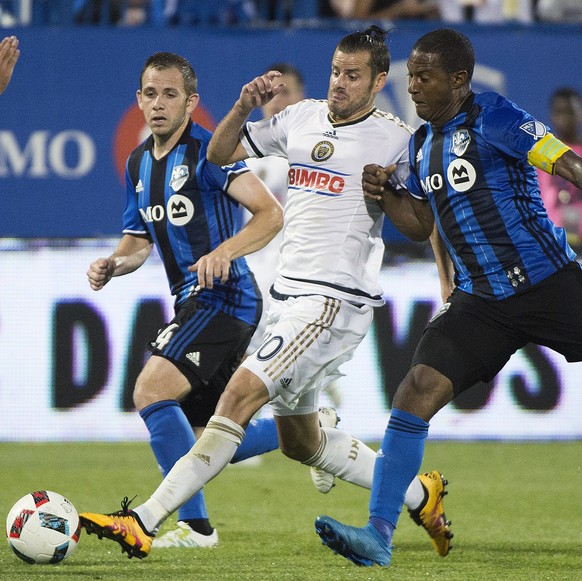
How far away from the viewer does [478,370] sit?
5109 mm

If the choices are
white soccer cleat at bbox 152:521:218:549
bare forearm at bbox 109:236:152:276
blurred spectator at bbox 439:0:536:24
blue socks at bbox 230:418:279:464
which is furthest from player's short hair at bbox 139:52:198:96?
blurred spectator at bbox 439:0:536:24

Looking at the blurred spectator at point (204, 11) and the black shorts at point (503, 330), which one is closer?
the black shorts at point (503, 330)

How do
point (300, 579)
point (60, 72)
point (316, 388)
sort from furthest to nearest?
point (60, 72), point (316, 388), point (300, 579)

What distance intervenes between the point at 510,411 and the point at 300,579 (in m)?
5.36

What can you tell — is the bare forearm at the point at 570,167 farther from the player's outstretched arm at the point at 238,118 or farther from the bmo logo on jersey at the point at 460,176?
the player's outstretched arm at the point at 238,118

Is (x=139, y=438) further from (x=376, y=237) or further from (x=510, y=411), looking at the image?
(x=376, y=237)

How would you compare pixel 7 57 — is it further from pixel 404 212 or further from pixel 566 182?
pixel 566 182

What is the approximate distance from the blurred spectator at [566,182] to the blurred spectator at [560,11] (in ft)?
2.93

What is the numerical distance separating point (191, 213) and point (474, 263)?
145cm

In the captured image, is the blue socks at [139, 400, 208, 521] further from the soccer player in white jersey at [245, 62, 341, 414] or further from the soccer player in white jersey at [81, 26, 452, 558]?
the soccer player in white jersey at [245, 62, 341, 414]

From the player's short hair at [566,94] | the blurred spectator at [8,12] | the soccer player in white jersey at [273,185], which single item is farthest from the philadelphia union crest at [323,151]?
the blurred spectator at [8,12]

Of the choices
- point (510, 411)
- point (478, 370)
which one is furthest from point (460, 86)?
point (510, 411)

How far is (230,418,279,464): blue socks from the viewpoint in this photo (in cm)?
612

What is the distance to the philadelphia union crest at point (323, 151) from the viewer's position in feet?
18.1
